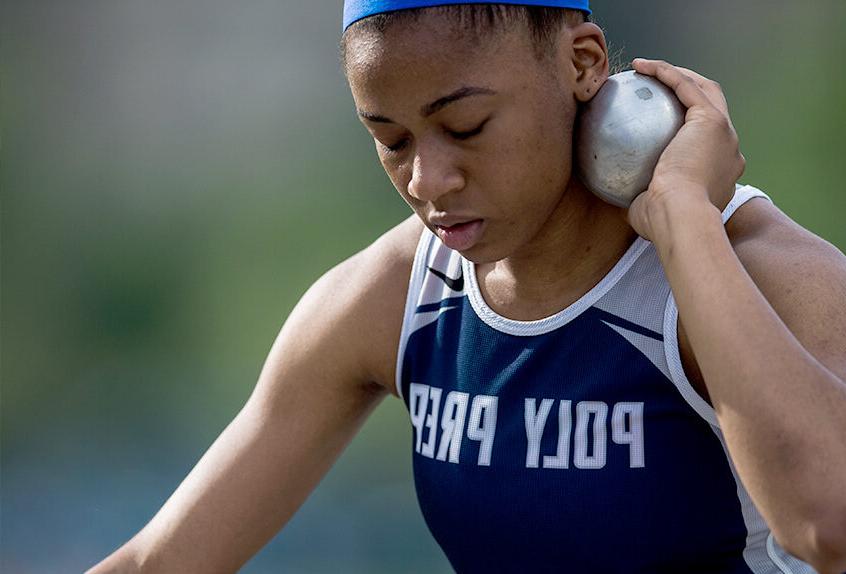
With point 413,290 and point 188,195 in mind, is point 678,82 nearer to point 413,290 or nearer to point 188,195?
point 413,290

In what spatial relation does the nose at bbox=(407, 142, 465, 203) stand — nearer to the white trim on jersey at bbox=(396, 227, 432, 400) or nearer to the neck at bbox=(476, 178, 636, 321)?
the neck at bbox=(476, 178, 636, 321)

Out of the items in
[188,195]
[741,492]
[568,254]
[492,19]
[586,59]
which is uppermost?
[492,19]

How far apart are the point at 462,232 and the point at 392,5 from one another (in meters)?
0.41

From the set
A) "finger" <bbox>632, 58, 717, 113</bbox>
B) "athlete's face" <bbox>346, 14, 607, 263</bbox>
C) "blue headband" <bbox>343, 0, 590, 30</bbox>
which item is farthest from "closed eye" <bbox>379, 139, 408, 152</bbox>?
"finger" <bbox>632, 58, 717, 113</bbox>

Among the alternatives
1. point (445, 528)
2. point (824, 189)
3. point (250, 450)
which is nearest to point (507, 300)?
point (445, 528)

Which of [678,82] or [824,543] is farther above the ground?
[678,82]

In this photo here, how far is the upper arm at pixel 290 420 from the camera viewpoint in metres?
2.66

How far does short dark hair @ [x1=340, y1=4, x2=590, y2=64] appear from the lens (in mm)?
2186

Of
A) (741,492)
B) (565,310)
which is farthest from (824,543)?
(565,310)

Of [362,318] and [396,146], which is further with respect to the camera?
[362,318]

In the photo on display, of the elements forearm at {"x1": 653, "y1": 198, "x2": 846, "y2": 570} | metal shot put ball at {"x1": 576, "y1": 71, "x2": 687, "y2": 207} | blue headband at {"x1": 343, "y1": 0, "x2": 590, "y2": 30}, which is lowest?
forearm at {"x1": 653, "y1": 198, "x2": 846, "y2": 570}

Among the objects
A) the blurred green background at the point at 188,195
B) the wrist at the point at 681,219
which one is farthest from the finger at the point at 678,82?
the blurred green background at the point at 188,195

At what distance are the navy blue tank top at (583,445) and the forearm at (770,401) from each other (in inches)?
9.6

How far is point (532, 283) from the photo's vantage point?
8.23 feet
